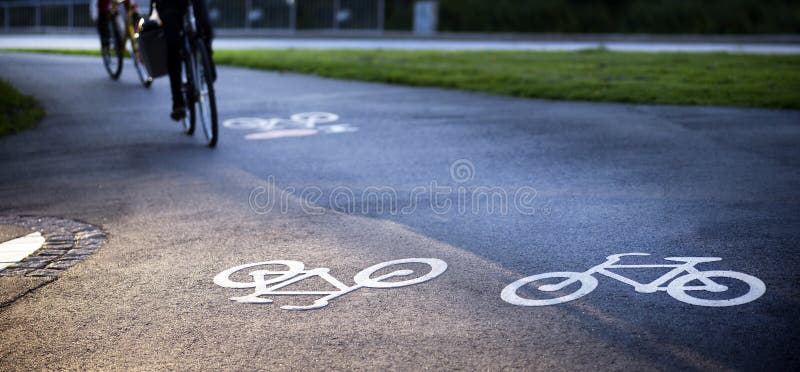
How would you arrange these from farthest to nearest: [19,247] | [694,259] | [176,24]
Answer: [176,24]
[19,247]
[694,259]

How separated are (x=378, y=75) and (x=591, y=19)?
69.3ft

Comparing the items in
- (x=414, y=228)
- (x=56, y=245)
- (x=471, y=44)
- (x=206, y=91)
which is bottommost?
(x=56, y=245)

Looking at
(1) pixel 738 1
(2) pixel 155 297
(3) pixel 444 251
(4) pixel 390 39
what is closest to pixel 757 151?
(3) pixel 444 251

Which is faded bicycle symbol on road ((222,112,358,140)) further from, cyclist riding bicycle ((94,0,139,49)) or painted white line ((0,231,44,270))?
cyclist riding bicycle ((94,0,139,49))

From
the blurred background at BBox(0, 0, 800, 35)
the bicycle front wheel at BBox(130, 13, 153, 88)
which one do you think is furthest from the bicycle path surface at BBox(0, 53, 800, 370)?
the blurred background at BBox(0, 0, 800, 35)

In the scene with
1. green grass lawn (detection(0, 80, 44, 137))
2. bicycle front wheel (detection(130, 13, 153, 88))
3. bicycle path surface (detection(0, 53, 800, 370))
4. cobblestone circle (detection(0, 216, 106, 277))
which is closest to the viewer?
bicycle path surface (detection(0, 53, 800, 370))

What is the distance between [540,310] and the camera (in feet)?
14.9

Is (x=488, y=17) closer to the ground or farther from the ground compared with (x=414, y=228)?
farther from the ground

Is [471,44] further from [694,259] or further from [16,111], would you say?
[694,259]

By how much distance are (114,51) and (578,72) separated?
22.8 feet

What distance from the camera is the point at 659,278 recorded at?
4980 millimetres

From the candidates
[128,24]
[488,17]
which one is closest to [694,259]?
[128,24]

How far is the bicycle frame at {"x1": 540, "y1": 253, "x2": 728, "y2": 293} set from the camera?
4.83 m

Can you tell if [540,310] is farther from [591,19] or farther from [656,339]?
[591,19]
